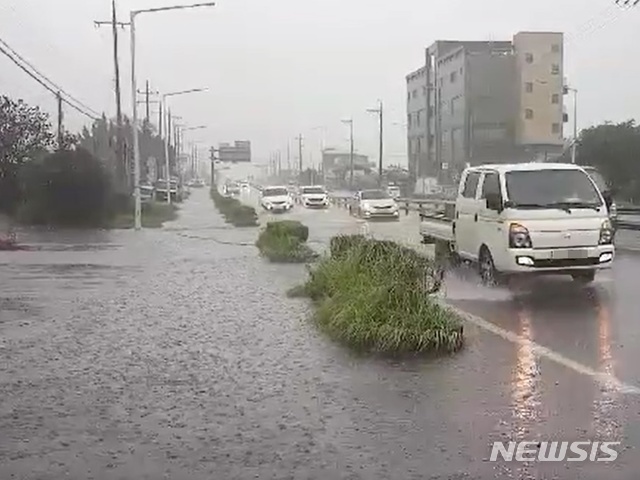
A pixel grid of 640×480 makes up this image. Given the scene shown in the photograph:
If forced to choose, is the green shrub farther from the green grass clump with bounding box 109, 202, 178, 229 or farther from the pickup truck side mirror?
the green grass clump with bounding box 109, 202, 178, 229

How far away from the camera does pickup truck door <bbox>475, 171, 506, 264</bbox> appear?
555 inches

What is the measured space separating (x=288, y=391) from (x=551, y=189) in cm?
770

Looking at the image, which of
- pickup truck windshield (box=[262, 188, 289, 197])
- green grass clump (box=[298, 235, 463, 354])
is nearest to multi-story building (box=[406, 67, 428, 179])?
pickup truck windshield (box=[262, 188, 289, 197])

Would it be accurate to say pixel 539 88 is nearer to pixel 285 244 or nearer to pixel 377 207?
pixel 377 207

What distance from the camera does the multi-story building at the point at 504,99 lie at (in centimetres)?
5853

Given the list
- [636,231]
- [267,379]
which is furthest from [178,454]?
[636,231]

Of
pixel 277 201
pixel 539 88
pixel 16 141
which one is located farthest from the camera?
pixel 539 88

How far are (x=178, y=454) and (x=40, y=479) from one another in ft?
2.82

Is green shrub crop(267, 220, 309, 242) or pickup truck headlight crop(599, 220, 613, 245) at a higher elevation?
pickup truck headlight crop(599, 220, 613, 245)

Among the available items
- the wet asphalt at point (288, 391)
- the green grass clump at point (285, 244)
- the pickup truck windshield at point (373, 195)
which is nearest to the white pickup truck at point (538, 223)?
the wet asphalt at point (288, 391)

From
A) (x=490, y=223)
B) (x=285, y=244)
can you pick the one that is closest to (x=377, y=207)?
(x=285, y=244)

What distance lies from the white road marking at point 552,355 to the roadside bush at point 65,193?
28.1 meters

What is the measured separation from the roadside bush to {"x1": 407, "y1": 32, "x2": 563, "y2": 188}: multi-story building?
2816cm

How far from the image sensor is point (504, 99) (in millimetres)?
60031
